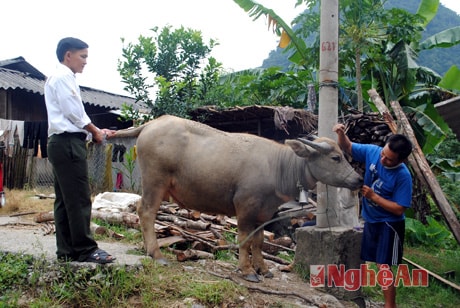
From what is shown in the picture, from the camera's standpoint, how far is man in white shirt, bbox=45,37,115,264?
360 centimetres

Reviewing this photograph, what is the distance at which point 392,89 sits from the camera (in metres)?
10.6

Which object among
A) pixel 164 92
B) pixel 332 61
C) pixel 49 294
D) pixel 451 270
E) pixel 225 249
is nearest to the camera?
pixel 49 294

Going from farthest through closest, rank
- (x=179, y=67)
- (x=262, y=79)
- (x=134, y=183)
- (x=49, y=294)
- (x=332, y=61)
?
(x=262, y=79), (x=134, y=183), (x=179, y=67), (x=332, y=61), (x=49, y=294)

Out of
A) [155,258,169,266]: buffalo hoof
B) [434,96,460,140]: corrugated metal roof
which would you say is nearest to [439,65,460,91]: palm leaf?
[434,96,460,140]: corrugated metal roof

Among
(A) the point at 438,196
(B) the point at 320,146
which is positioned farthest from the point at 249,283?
(A) the point at 438,196

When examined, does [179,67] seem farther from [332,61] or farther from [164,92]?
[332,61]

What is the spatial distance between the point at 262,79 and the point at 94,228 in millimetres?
8207

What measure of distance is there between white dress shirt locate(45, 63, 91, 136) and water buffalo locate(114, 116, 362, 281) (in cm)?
82

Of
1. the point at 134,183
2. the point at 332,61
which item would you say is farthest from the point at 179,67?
the point at 332,61

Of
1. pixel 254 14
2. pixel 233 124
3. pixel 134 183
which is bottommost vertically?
pixel 134 183

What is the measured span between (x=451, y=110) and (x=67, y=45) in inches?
178

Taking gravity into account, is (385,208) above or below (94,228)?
above

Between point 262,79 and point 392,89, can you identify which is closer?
point 392,89

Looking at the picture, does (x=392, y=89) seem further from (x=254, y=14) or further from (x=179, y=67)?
(x=179, y=67)
